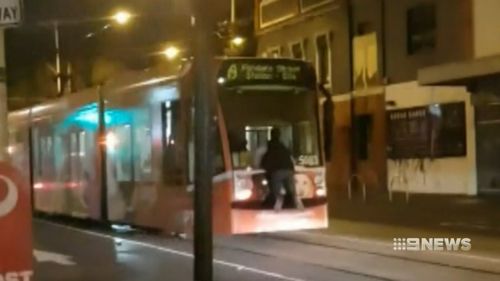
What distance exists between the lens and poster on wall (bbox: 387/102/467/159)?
3622 centimetres

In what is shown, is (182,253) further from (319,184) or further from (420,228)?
(420,228)

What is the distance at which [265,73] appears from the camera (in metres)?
19.7

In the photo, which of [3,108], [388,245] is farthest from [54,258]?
[3,108]

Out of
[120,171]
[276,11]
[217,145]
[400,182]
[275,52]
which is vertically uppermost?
[276,11]

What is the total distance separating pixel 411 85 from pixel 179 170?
19.4 metres

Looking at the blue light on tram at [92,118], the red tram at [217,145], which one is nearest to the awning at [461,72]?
the red tram at [217,145]

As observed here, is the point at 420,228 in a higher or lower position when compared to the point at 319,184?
lower

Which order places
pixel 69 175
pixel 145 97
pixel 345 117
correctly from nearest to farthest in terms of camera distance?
pixel 145 97 < pixel 69 175 < pixel 345 117

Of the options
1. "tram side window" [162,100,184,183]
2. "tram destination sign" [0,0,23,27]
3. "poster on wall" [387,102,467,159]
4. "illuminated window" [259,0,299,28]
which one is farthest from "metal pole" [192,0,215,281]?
"illuminated window" [259,0,299,28]

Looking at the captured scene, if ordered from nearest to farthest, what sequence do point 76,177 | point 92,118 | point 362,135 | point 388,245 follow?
point 388,245
point 92,118
point 76,177
point 362,135

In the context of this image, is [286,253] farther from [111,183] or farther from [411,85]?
[411,85]

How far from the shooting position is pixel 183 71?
20500mm

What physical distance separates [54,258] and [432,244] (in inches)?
262

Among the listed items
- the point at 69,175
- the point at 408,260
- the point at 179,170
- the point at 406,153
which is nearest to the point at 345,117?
the point at 406,153
